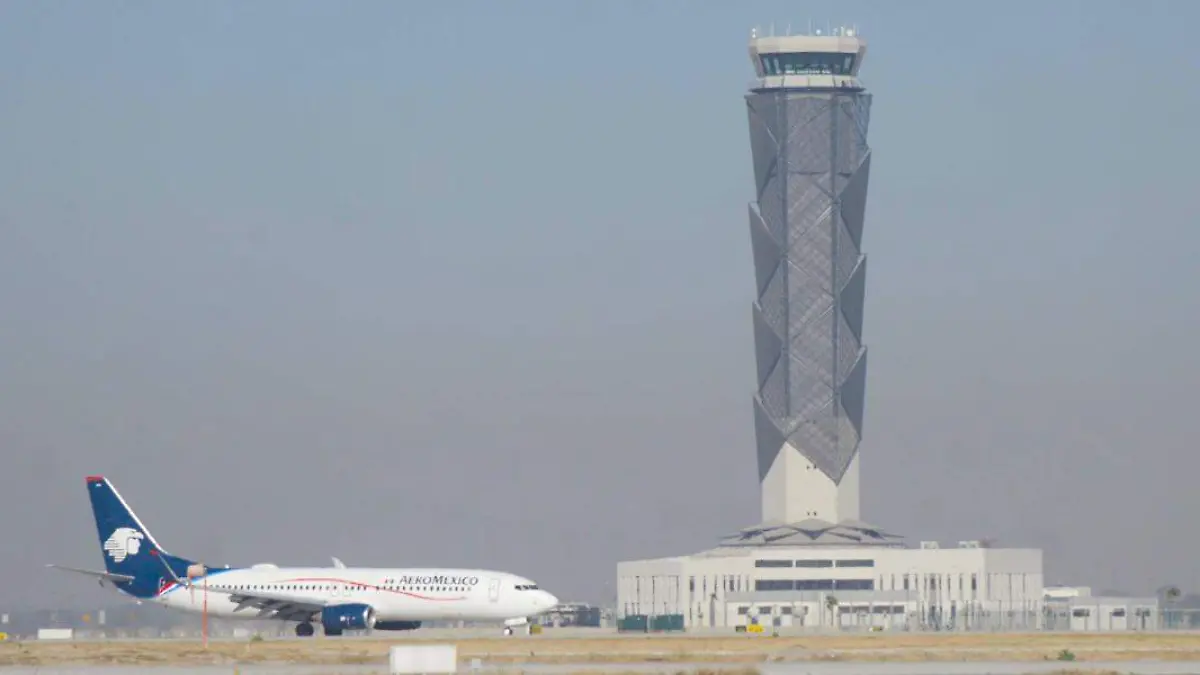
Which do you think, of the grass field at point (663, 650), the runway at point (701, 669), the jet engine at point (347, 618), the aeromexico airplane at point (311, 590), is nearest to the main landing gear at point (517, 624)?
the aeromexico airplane at point (311, 590)

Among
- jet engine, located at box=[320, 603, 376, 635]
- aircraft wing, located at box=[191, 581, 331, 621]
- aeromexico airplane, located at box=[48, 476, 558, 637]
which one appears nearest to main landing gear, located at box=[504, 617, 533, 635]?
aeromexico airplane, located at box=[48, 476, 558, 637]

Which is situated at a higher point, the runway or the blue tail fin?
the blue tail fin

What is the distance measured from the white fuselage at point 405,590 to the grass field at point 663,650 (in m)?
14.0

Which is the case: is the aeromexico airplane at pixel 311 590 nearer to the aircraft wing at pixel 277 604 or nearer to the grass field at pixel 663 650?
the aircraft wing at pixel 277 604

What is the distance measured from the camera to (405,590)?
135 m

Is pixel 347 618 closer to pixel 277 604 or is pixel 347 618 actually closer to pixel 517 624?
pixel 277 604

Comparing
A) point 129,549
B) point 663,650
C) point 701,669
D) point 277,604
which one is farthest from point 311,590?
point 701,669

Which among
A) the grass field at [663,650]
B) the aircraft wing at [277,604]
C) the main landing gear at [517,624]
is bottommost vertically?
the grass field at [663,650]

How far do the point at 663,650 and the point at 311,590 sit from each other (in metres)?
37.8

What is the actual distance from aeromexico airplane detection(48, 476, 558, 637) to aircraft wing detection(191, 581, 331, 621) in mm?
58

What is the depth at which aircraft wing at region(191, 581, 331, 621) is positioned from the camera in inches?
5300

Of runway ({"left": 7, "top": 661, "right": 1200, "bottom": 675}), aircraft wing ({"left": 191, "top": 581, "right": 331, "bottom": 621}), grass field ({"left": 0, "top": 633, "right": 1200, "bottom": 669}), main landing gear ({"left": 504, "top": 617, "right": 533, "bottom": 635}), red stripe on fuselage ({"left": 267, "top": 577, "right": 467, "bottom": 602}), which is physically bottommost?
runway ({"left": 7, "top": 661, "right": 1200, "bottom": 675})

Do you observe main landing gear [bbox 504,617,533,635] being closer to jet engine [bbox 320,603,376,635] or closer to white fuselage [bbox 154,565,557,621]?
white fuselage [bbox 154,565,557,621]

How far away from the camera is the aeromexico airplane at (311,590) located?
440ft
